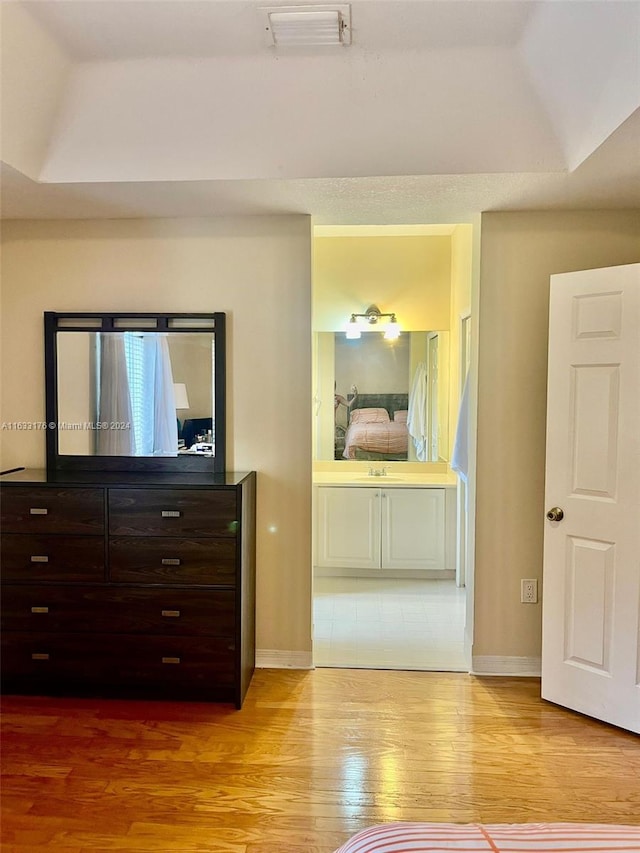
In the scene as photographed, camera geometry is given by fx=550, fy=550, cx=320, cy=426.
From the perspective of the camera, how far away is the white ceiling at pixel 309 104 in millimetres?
1900

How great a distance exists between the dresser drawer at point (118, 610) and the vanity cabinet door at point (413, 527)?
6.14 ft

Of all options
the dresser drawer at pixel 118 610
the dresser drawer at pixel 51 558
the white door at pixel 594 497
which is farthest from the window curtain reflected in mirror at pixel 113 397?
the white door at pixel 594 497

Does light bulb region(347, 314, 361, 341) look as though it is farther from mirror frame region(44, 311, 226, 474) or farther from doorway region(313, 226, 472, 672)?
mirror frame region(44, 311, 226, 474)

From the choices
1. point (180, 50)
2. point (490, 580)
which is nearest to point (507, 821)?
point (490, 580)

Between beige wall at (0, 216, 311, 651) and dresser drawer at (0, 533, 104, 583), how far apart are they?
23.9 inches

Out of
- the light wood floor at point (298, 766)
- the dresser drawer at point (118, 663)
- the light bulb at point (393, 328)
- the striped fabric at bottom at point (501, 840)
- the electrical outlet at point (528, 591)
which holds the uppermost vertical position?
the light bulb at point (393, 328)

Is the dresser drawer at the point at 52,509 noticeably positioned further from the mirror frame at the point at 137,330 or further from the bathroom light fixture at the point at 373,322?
the bathroom light fixture at the point at 373,322

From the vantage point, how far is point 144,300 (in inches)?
115

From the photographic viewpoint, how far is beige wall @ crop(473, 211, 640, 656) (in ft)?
9.11

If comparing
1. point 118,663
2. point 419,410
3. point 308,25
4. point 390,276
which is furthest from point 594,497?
point 390,276

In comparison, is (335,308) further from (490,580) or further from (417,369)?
(490,580)

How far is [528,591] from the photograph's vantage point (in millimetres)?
2883

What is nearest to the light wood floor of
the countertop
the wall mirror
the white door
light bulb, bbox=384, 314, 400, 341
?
the white door

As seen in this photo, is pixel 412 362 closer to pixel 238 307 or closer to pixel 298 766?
pixel 238 307
